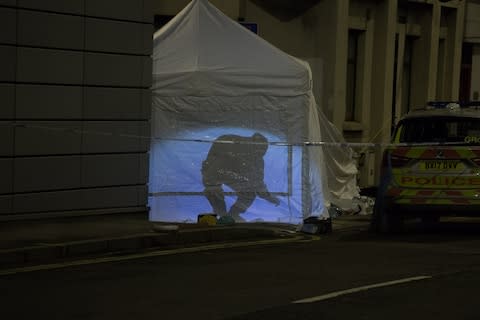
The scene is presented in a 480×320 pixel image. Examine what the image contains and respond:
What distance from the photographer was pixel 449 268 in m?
9.88

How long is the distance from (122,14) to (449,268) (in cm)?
570

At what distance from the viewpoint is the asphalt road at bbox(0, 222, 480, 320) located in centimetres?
743

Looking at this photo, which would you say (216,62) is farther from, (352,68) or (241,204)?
(352,68)

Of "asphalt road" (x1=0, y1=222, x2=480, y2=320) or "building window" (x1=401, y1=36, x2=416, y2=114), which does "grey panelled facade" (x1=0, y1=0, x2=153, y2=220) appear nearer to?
"asphalt road" (x1=0, y1=222, x2=480, y2=320)

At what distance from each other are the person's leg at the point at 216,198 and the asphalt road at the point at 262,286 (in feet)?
8.06

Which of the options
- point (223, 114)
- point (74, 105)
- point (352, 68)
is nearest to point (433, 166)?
point (223, 114)

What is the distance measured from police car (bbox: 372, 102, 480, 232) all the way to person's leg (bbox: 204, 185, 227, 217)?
230 cm

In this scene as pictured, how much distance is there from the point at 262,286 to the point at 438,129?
18.5ft

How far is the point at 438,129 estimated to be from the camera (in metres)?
13.3

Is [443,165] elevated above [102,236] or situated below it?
above

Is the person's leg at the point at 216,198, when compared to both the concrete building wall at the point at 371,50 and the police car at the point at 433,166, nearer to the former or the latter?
the police car at the point at 433,166

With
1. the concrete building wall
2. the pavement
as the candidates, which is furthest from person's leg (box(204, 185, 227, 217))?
the concrete building wall

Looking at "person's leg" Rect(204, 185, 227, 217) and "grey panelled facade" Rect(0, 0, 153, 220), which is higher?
"grey panelled facade" Rect(0, 0, 153, 220)

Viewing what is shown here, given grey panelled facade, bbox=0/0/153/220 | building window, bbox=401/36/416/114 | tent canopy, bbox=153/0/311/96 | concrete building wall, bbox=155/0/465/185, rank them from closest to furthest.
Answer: grey panelled facade, bbox=0/0/153/220 → tent canopy, bbox=153/0/311/96 → concrete building wall, bbox=155/0/465/185 → building window, bbox=401/36/416/114
